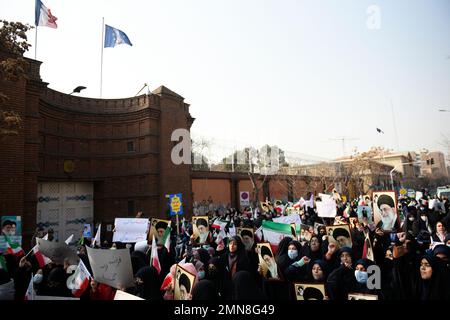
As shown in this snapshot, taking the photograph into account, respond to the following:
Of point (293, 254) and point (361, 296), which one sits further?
point (293, 254)

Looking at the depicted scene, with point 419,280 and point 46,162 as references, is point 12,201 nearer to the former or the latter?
point 46,162

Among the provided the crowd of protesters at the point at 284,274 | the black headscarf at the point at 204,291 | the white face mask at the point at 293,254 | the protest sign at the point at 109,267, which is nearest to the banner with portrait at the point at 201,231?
the crowd of protesters at the point at 284,274

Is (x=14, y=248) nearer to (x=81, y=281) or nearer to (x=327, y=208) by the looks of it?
(x=81, y=281)

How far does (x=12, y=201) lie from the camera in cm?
1285

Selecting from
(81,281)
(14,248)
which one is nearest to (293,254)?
(81,281)

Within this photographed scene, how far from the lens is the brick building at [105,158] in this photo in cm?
1894

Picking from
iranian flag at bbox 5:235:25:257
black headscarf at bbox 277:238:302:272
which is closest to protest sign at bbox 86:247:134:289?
black headscarf at bbox 277:238:302:272

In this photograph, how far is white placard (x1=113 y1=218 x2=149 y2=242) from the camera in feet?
32.1

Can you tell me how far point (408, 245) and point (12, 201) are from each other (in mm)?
13541

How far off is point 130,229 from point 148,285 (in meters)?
4.82

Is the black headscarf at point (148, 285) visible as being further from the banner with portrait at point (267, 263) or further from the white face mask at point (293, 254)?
the white face mask at point (293, 254)

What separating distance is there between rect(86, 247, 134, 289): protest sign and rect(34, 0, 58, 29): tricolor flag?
583 inches

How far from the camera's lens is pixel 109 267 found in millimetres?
5094

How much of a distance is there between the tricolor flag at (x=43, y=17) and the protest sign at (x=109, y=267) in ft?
48.6
